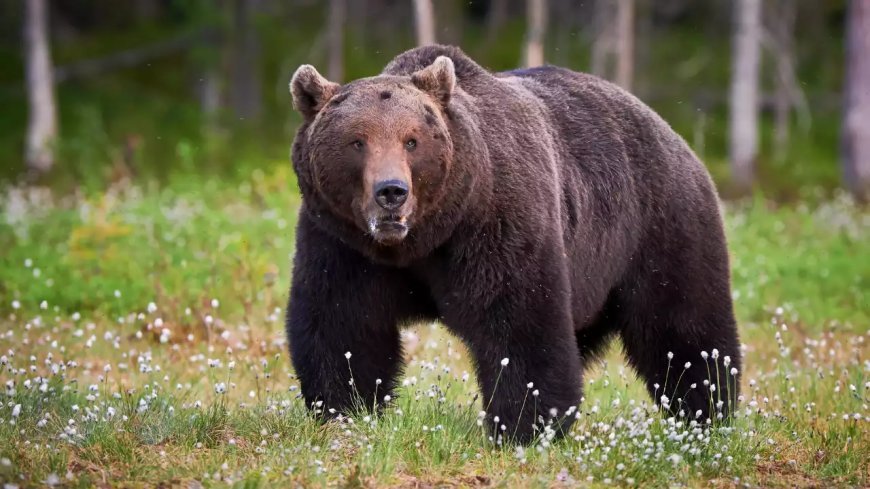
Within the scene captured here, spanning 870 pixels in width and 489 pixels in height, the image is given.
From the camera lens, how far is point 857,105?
18.9 m

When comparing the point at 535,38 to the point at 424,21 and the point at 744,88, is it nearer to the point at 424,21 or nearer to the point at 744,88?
the point at 424,21

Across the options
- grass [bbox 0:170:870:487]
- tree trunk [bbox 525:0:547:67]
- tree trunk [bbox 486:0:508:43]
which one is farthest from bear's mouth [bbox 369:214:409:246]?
tree trunk [bbox 486:0:508:43]

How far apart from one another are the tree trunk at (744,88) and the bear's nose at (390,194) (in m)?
15.4

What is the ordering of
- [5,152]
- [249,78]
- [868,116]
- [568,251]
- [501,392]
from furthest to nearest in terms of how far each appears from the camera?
[249,78]
[5,152]
[868,116]
[568,251]
[501,392]

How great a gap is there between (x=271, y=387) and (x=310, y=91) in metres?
2.64

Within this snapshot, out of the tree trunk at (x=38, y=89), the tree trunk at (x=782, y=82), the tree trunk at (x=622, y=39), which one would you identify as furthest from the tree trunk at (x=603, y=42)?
the tree trunk at (x=38, y=89)

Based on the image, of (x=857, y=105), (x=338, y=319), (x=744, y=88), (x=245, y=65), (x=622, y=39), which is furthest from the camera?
(x=245, y=65)

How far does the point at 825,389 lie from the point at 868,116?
44.4ft

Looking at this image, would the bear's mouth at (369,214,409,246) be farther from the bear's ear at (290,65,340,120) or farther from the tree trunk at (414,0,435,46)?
the tree trunk at (414,0,435,46)

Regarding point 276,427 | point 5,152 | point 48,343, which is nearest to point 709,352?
point 276,427

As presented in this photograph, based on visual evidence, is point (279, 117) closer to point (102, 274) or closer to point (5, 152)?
point (5, 152)

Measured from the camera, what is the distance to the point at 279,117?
89.9ft

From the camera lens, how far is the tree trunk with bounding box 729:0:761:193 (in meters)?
18.8

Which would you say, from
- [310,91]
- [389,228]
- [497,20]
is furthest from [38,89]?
[389,228]
